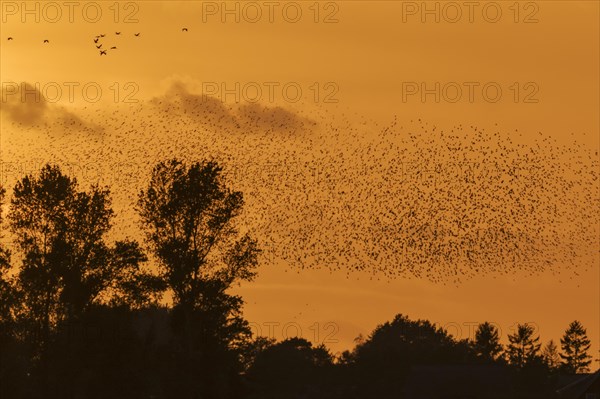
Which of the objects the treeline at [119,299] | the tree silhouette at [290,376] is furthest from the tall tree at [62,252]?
the tree silhouette at [290,376]

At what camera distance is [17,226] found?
108m

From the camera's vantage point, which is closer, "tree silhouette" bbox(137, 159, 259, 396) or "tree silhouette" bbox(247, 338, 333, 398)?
"tree silhouette" bbox(137, 159, 259, 396)

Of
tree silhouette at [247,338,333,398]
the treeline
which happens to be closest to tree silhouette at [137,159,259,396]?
the treeline

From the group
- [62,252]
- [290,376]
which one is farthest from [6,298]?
[290,376]

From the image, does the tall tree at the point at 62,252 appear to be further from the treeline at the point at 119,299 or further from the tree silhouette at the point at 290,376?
the tree silhouette at the point at 290,376

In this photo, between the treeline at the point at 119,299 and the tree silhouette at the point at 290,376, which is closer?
the treeline at the point at 119,299

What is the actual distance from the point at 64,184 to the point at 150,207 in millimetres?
9812

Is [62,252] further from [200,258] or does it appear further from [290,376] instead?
[290,376]

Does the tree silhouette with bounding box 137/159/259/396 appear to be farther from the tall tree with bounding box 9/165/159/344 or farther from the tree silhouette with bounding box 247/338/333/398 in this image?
the tree silhouette with bounding box 247/338/333/398

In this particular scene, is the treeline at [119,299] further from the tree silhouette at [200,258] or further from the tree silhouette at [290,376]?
the tree silhouette at [290,376]

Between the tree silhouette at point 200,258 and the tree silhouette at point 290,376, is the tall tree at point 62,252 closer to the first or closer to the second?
the tree silhouette at point 200,258

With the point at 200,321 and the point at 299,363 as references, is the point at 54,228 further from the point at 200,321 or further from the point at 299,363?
the point at 299,363

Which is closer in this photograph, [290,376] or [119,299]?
[119,299]

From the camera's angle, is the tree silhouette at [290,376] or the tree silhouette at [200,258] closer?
the tree silhouette at [200,258]
